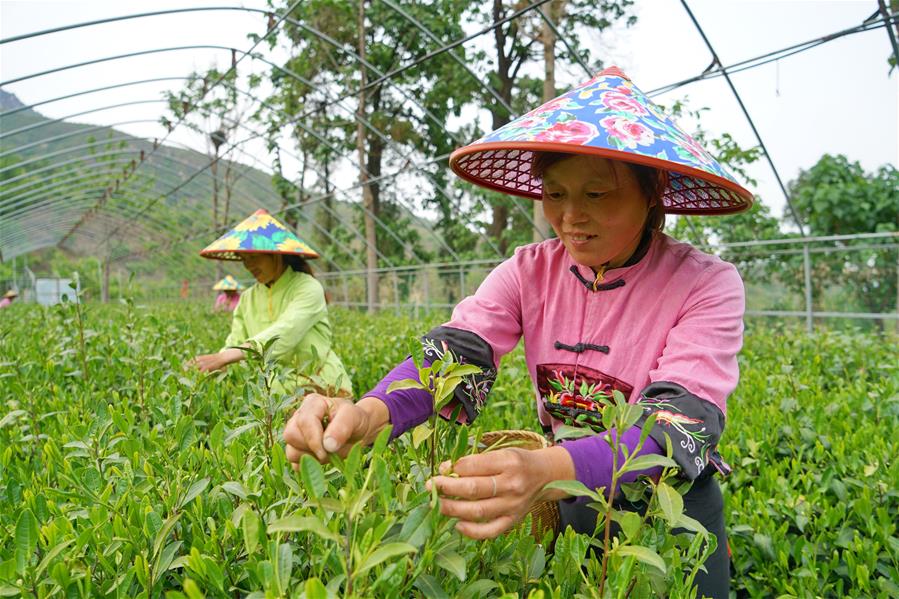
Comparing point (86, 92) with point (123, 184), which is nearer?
point (86, 92)

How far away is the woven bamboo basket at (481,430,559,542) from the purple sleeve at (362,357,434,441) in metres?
0.18

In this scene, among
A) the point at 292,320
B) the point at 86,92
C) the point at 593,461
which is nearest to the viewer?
the point at 593,461

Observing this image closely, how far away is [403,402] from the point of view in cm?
128

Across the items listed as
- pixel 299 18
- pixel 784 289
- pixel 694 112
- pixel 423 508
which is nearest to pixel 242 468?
pixel 423 508

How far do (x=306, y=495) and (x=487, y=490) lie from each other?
319 mm

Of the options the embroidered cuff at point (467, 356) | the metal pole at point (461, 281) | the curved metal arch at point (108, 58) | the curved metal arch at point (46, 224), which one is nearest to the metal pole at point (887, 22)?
the embroidered cuff at point (467, 356)

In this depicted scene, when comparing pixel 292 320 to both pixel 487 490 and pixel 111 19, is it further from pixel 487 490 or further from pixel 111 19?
pixel 111 19

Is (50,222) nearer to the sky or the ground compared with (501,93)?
nearer to the ground

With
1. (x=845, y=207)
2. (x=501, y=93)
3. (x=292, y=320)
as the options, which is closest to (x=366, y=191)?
(x=501, y=93)

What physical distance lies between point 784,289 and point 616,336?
7873 mm

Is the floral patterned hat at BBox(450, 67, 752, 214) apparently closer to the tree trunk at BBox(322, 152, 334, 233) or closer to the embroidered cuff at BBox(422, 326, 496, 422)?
the embroidered cuff at BBox(422, 326, 496, 422)

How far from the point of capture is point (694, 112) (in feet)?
32.6

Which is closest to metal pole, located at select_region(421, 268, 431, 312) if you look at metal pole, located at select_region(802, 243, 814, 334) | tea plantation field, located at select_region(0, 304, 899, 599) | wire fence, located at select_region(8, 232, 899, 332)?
wire fence, located at select_region(8, 232, 899, 332)

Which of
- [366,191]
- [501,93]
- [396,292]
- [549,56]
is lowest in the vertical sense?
[396,292]
